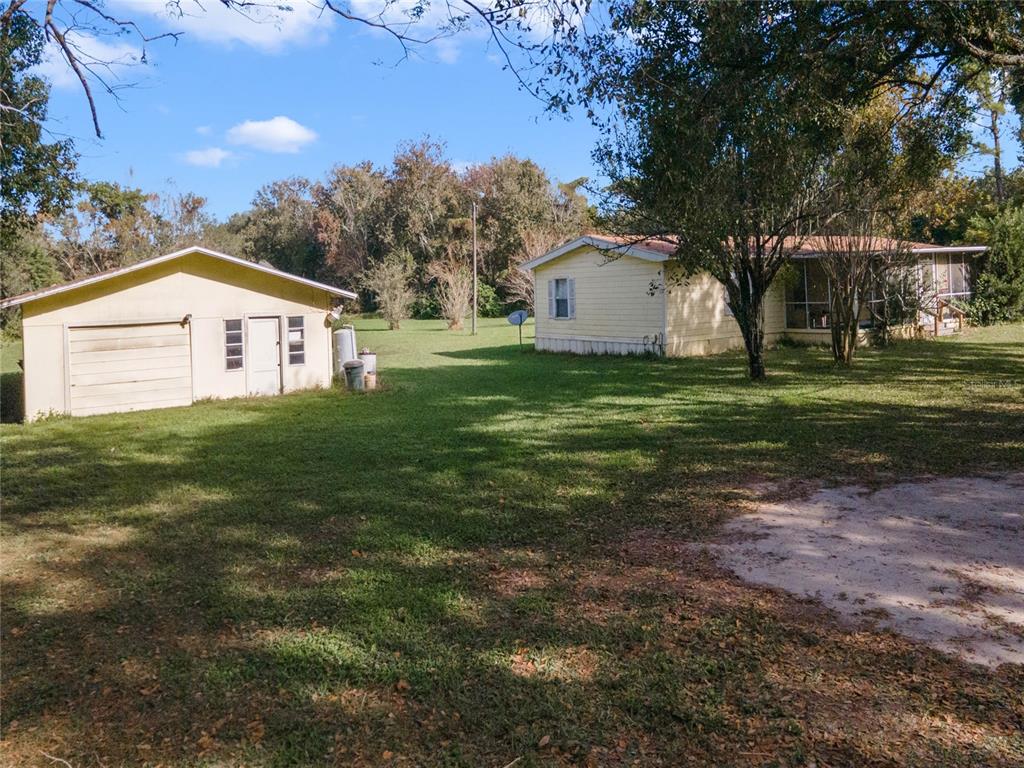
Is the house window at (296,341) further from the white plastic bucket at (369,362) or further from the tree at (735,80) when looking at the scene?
the tree at (735,80)

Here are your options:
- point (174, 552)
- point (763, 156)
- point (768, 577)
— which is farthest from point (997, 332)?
point (174, 552)

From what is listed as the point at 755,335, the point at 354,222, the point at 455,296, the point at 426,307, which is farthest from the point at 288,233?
the point at 755,335

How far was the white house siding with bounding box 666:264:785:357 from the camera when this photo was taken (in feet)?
67.1

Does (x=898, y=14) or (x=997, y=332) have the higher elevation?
(x=898, y=14)

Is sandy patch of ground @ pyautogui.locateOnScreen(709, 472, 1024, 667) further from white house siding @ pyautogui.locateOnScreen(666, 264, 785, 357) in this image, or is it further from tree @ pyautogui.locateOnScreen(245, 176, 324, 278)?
tree @ pyautogui.locateOnScreen(245, 176, 324, 278)

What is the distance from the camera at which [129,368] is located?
46.6 ft

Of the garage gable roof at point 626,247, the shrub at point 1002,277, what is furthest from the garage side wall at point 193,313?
the shrub at point 1002,277

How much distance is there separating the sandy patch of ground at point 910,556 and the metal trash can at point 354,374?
1038cm

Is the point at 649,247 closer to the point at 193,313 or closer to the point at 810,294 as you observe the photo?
the point at 810,294

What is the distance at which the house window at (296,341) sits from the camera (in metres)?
16.0

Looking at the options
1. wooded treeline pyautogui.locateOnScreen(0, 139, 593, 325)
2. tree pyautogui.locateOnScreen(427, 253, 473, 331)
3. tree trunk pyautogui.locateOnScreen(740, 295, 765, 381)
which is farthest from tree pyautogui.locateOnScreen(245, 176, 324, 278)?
tree trunk pyautogui.locateOnScreen(740, 295, 765, 381)

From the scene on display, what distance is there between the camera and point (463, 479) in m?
8.02

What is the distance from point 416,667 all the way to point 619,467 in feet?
15.6

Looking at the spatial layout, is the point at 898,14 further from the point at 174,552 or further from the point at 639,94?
the point at 174,552
